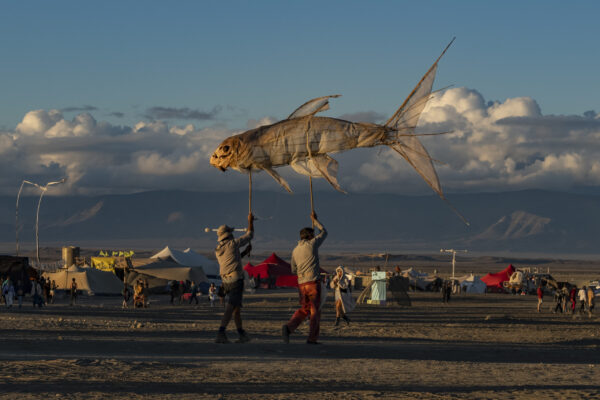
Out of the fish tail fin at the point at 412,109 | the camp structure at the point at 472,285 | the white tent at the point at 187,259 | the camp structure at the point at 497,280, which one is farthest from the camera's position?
the camp structure at the point at 497,280

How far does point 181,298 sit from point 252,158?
34698 millimetres

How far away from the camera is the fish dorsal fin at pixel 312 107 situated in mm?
13344

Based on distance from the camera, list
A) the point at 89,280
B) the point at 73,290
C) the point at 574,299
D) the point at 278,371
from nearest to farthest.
→ the point at 278,371 < the point at 574,299 < the point at 73,290 < the point at 89,280

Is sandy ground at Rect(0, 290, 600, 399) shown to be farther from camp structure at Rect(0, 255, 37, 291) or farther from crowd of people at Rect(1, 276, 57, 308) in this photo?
camp structure at Rect(0, 255, 37, 291)

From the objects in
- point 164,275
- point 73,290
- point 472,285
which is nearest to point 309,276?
point 73,290

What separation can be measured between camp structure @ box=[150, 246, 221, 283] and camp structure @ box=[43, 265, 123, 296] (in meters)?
7.90

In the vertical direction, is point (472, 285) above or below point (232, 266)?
below

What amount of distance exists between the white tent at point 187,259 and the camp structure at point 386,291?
23301 mm

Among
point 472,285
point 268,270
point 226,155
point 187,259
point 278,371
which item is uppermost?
point 226,155

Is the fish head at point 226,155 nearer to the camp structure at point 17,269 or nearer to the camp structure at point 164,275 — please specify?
the camp structure at point 17,269

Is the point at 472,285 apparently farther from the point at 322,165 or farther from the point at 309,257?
the point at 322,165

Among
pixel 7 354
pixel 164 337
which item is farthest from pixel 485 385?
pixel 164 337

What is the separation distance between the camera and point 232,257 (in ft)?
44.8

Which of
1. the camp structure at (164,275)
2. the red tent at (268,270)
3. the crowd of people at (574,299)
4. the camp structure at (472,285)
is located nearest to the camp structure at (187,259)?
the red tent at (268,270)
